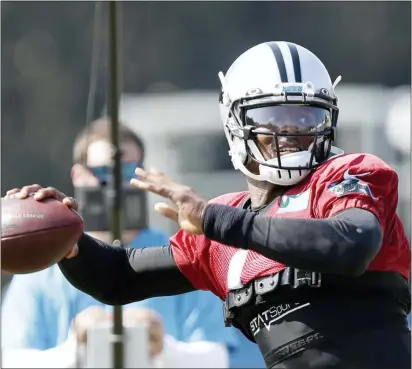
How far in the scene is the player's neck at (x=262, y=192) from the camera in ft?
12.6

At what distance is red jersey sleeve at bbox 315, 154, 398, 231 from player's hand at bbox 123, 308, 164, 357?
1.88m

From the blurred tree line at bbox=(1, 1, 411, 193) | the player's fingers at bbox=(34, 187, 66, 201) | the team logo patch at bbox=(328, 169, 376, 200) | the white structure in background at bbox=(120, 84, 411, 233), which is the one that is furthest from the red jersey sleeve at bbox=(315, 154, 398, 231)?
the blurred tree line at bbox=(1, 1, 411, 193)

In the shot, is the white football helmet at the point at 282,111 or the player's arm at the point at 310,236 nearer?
the player's arm at the point at 310,236

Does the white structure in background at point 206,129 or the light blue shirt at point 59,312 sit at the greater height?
the light blue shirt at point 59,312

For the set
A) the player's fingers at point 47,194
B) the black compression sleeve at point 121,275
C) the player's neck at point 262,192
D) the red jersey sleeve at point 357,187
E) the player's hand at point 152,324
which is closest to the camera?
the red jersey sleeve at point 357,187

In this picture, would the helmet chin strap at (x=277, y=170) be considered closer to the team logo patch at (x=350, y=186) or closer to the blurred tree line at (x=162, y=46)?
the team logo patch at (x=350, y=186)

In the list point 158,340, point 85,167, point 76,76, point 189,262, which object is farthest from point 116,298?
point 76,76

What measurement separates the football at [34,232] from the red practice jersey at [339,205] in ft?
1.55

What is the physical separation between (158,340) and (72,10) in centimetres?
709

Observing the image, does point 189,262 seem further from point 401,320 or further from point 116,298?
point 401,320

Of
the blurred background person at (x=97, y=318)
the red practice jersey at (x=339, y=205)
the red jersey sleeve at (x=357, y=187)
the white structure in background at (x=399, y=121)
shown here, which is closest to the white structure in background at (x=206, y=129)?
the white structure in background at (x=399, y=121)

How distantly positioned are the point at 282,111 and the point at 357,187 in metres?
0.42

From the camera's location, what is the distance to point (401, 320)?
3.68m

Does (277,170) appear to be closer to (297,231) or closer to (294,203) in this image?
(294,203)
